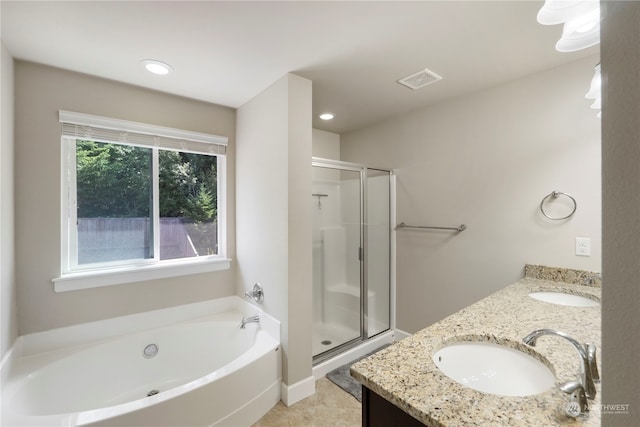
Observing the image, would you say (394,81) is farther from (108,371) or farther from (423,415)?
(108,371)

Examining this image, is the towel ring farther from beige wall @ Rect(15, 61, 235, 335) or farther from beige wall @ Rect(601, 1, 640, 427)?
beige wall @ Rect(15, 61, 235, 335)

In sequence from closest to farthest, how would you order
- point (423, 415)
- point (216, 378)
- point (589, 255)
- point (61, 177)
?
point (423, 415) → point (216, 378) → point (589, 255) → point (61, 177)

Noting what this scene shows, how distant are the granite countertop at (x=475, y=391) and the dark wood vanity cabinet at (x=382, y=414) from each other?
63mm

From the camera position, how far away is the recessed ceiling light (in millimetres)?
1838

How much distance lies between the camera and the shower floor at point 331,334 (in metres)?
2.72

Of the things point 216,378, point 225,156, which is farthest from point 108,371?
point 225,156

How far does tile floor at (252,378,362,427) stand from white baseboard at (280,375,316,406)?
27 mm

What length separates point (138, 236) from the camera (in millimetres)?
2307

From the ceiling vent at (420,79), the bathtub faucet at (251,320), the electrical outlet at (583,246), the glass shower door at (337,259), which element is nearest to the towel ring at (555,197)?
the electrical outlet at (583,246)

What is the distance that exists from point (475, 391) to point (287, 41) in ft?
6.08

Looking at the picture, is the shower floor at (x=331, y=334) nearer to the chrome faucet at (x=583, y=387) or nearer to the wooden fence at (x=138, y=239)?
the wooden fence at (x=138, y=239)

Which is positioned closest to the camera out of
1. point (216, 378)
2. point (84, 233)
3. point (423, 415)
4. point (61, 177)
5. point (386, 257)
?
point (423, 415)

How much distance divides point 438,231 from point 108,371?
2891mm

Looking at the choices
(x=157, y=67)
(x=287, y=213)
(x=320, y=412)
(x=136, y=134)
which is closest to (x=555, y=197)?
(x=287, y=213)
